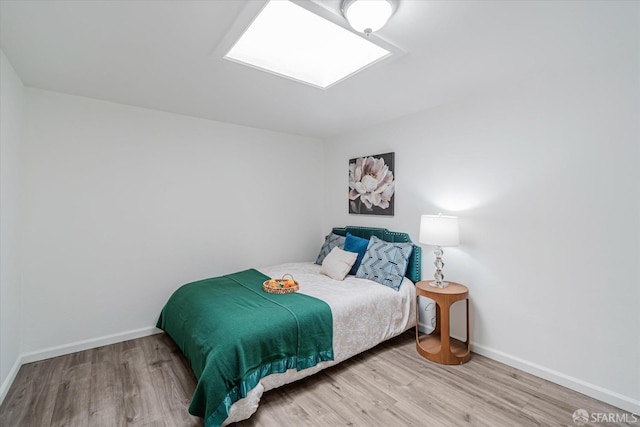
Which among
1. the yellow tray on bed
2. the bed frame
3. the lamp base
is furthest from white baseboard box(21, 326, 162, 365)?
the lamp base

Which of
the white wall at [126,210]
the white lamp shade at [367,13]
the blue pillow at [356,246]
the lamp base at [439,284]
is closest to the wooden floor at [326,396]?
the white wall at [126,210]

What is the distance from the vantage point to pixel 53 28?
1.69 metres

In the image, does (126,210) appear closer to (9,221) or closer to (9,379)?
(9,221)

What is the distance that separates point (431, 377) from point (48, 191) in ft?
12.2

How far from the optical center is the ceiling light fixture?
56.3 inches

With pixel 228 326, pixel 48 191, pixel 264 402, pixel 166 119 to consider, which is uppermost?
pixel 166 119

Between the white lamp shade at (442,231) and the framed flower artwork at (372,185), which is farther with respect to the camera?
the framed flower artwork at (372,185)

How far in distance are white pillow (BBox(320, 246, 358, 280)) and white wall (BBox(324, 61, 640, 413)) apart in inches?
32.6

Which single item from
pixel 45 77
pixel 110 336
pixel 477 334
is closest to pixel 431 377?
pixel 477 334

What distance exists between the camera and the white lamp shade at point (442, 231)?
253cm

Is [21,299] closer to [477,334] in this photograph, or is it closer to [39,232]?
[39,232]

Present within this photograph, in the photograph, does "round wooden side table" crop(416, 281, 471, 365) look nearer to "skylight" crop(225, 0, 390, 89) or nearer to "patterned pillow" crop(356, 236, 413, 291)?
"patterned pillow" crop(356, 236, 413, 291)

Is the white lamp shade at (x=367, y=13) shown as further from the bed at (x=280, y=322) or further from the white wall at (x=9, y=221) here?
the white wall at (x=9, y=221)

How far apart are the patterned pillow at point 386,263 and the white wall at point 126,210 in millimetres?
1437
